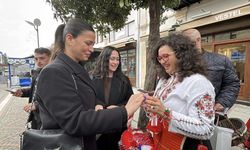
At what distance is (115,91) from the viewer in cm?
315

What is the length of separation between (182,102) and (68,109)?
2.74 feet

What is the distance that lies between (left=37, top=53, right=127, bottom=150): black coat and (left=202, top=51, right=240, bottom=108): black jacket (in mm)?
1750

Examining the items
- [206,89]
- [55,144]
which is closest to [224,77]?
[206,89]

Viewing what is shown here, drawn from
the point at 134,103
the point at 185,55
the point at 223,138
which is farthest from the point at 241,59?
the point at 134,103

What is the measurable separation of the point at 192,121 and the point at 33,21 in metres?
12.6

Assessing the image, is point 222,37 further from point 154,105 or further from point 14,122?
point 154,105

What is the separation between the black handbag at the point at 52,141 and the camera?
4.46ft

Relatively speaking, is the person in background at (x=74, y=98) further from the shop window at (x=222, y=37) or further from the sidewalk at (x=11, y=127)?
the shop window at (x=222, y=37)

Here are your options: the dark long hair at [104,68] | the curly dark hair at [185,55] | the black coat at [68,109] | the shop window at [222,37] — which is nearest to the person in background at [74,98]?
the black coat at [68,109]

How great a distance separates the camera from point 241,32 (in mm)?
8586

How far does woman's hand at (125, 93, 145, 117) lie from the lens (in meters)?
1.46

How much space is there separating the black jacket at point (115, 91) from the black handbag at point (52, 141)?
5.32ft

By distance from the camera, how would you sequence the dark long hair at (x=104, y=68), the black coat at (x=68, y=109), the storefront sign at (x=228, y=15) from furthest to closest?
1. the storefront sign at (x=228, y=15)
2. the dark long hair at (x=104, y=68)
3. the black coat at (x=68, y=109)

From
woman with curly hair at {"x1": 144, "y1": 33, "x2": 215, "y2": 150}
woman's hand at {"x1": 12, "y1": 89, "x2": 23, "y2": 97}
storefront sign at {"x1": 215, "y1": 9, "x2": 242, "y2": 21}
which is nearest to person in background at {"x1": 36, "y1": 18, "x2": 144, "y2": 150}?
woman with curly hair at {"x1": 144, "y1": 33, "x2": 215, "y2": 150}
